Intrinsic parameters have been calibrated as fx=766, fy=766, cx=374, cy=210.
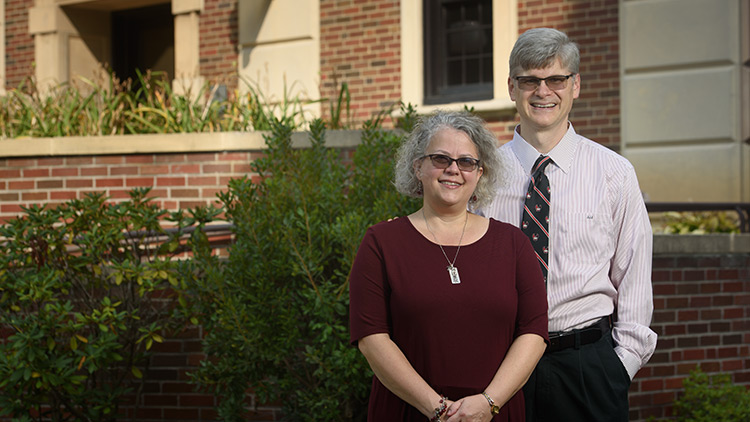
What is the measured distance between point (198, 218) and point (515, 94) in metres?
2.63

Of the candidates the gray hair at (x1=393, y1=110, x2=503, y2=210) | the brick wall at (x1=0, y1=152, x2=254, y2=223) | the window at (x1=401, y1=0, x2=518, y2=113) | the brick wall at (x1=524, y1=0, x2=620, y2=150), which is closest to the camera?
the gray hair at (x1=393, y1=110, x2=503, y2=210)

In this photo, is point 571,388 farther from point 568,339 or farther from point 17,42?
point 17,42

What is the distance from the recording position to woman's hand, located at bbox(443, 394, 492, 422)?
2212 millimetres

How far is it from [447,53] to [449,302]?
23.1ft

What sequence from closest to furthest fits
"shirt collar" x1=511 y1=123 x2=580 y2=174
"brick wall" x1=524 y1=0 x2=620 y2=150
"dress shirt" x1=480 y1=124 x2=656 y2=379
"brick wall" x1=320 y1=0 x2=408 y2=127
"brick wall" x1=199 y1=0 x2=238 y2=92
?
"dress shirt" x1=480 y1=124 x2=656 y2=379 → "shirt collar" x1=511 y1=123 x2=580 y2=174 → "brick wall" x1=524 y1=0 x2=620 y2=150 → "brick wall" x1=320 y1=0 x2=408 y2=127 → "brick wall" x1=199 y1=0 x2=238 y2=92

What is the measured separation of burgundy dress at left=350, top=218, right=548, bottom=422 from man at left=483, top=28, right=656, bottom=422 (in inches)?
6.7

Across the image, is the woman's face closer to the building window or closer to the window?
the window

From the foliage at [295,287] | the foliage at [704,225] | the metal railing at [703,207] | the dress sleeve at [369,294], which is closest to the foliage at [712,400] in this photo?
the metal railing at [703,207]

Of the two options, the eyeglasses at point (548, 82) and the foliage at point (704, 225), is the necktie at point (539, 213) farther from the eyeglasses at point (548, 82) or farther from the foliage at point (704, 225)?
the foliage at point (704, 225)

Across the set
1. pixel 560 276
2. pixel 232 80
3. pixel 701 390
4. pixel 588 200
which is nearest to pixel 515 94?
pixel 588 200

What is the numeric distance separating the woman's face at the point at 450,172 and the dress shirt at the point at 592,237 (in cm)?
24

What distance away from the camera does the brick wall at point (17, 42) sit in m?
10.7

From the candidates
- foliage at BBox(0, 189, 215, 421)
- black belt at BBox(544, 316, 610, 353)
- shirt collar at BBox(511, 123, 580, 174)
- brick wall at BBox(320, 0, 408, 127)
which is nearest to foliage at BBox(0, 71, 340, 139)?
foliage at BBox(0, 189, 215, 421)

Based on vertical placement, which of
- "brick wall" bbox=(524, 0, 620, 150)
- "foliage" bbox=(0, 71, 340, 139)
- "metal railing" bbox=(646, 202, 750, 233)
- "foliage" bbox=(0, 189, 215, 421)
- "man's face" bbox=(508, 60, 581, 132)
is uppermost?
"brick wall" bbox=(524, 0, 620, 150)
